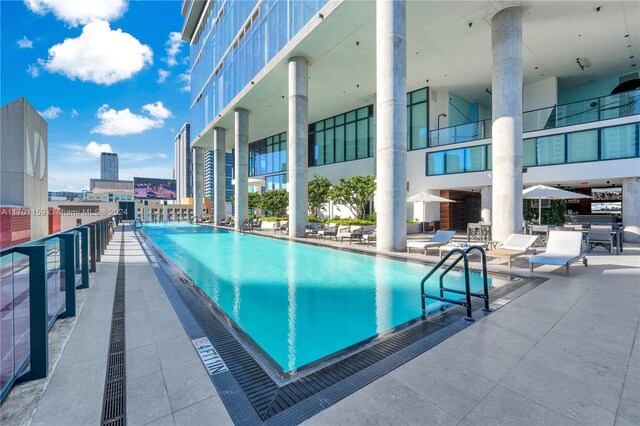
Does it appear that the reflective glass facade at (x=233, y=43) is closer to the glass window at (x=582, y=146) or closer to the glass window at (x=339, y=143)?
the glass window at (x=339, y=143)

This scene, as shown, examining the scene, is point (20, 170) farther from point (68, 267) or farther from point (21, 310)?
point (21, 310)

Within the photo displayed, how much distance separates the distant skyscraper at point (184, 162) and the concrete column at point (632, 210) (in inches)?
7226

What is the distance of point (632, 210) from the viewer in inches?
493

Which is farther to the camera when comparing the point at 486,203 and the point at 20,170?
the point at 20,170

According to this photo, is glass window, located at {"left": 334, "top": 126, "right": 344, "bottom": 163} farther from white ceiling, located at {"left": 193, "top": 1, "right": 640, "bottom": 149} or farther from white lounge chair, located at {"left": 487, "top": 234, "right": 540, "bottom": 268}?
white lounge chair, located at {"left": 487, "top": 234, "right": 540, "bottom": 268}

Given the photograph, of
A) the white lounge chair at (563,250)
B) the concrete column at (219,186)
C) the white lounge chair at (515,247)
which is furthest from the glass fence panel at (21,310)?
the concrete column at (219,186)

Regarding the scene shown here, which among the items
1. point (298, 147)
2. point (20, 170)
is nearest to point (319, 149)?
point (298, 147)

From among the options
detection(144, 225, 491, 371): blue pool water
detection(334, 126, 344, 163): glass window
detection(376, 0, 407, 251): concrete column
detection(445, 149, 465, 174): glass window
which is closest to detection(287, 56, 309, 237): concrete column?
detection(144, 225, 491, 371): blue pool water

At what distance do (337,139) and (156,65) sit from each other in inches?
1181

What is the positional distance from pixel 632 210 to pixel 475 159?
6726mm

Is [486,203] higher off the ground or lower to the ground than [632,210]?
higher

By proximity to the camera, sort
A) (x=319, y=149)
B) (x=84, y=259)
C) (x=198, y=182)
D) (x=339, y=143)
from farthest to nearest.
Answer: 1. (x=198, y=182)
2. (x=319, y=149)
3. (x=339, y=143)
4. (x=84, y=259)

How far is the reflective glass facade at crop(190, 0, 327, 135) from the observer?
52.3ft

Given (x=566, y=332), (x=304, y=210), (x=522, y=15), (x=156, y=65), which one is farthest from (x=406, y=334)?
(x=156, y=65)
